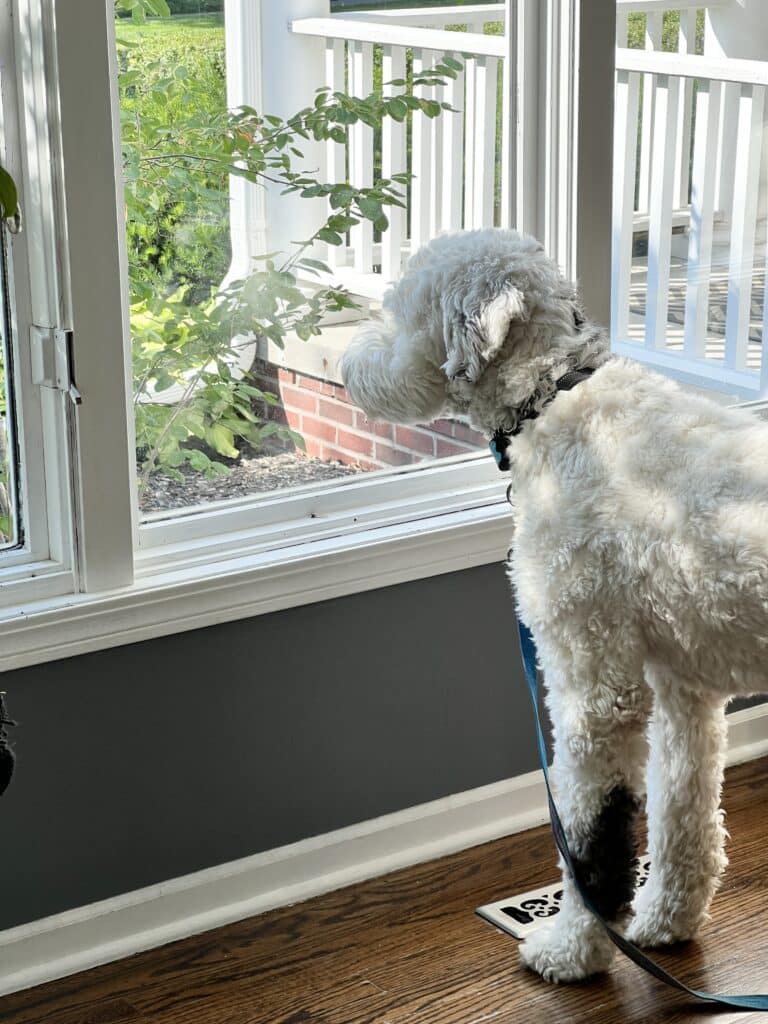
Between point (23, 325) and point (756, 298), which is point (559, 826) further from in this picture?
point (756, 298)

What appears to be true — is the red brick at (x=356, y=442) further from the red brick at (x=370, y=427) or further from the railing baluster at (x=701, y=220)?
the railing baluster at (x=701, y=220)

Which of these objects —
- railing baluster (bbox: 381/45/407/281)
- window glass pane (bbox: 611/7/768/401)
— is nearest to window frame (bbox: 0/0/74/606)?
Result: railing baluster (bbox: 381/45/407/281)

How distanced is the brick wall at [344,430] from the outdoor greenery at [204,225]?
0.03 meters

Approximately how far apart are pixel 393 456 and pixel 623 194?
0.80 metres

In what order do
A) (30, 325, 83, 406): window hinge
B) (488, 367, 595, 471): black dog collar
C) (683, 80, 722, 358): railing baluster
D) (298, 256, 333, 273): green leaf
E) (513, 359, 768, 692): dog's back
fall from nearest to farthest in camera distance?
(513, 359, 768, 692): dog's back
(488, 367, 595, 471): black dog collar
(30, 325, 83, 406): window hinge
(298, 256, 333, 273): green leaf
(683, 80, 722, 358): railing baluster

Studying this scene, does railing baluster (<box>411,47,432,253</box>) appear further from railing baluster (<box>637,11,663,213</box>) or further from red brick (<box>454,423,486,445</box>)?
railing baluster (<box>637,11,663,213</box>)

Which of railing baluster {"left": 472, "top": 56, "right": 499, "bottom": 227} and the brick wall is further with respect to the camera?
railing baluster {"left": 472, "top": 56, "right": 499, "bottom": 227}

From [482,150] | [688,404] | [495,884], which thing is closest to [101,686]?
[495,884]

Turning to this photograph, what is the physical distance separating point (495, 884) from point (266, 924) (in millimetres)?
451

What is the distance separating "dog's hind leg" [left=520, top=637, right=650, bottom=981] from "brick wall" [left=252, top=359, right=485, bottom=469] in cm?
65

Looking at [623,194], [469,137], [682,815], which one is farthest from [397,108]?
[682,815]

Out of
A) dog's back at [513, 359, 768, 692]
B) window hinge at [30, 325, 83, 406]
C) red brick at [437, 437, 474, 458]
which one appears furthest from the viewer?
red brick at [437, 437, 474, 458]

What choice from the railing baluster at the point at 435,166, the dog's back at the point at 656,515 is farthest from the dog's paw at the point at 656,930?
the railing baluster at the point at 435,166

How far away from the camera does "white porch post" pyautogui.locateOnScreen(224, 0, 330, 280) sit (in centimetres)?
224
